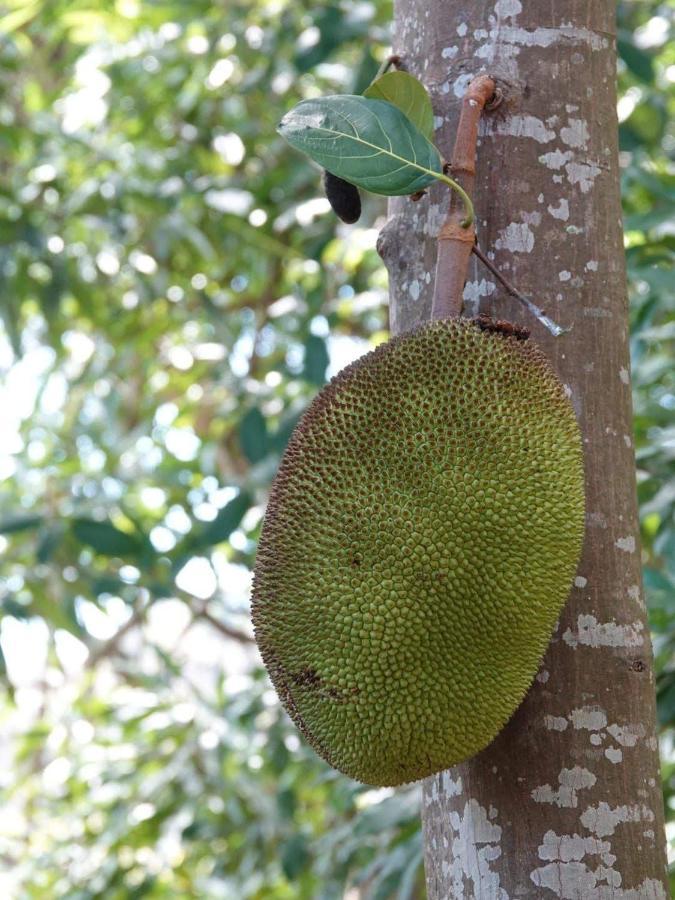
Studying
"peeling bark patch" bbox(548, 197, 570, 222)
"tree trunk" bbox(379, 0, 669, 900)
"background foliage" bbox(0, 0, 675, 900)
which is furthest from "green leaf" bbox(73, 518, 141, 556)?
"peeling bark patch" bbox(548, 197, 570, 222)

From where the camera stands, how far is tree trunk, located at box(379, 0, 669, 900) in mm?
672

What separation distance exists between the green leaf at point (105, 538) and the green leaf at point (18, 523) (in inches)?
2.6

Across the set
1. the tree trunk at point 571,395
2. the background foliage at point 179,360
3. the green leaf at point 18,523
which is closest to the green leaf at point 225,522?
the background foliage at point 179,360

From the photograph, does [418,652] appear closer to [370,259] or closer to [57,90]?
[370,259]

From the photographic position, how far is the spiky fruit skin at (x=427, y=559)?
0.66 m

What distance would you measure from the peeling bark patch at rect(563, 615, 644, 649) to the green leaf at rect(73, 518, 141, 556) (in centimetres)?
101

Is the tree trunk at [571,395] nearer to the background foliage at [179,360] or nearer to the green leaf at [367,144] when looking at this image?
the green leaf at [367,144]

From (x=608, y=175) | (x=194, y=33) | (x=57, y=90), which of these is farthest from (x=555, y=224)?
(x=57, y=90)

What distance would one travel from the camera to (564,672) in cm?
70

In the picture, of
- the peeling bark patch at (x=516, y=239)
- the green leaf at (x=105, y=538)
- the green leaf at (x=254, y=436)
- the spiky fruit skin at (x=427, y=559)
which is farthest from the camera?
the green leaf at (x=254, y=436)

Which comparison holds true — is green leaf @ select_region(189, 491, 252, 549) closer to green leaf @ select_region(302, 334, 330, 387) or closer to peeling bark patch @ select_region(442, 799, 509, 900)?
green leaf @ select_region(302, 334, 330, 387)

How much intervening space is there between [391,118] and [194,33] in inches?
77.4

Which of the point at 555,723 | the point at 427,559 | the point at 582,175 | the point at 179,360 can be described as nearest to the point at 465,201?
the point at 582,175

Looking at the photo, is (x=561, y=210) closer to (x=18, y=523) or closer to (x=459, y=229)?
(x=459, y=229)
